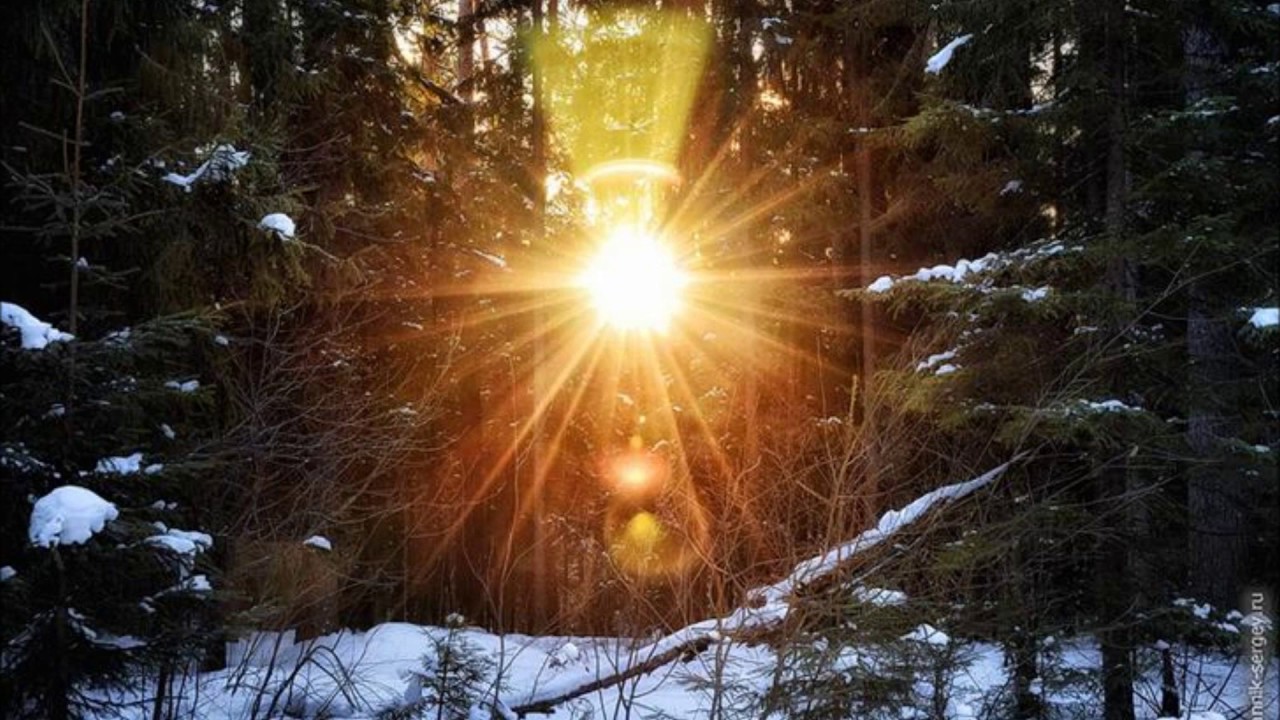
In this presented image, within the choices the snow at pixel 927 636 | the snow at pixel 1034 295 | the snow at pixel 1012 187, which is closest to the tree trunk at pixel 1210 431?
the snow at pixel 1034 295

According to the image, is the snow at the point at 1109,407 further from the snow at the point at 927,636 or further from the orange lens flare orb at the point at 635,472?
the orange lens flare orb at the point at 635,472

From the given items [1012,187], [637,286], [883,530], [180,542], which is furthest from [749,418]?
[180,542]

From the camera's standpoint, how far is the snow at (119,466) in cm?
440

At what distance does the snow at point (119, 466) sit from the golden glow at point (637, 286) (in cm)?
630

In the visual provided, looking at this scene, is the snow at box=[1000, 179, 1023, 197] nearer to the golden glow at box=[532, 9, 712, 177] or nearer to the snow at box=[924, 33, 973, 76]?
the snow at box=[924, 33, 973, 76]

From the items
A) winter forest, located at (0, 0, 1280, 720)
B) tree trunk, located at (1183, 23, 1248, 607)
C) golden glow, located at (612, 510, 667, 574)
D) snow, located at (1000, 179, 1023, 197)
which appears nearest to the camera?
winter forest, located at (0, 0, 1280, 720)

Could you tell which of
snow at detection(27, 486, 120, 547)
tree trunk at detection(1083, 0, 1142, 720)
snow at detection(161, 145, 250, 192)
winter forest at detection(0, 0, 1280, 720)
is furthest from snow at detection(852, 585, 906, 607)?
snow at detection(161, 145, 250, 192)

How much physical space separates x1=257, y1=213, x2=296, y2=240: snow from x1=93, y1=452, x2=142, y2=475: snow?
1.90 meters

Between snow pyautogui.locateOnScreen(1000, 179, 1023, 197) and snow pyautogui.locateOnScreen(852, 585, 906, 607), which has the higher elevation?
snow pyautogui.locateOnScreen(1000, 179, 1023, 197)

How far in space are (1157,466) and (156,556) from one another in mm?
5999

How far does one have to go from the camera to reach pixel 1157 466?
550cm

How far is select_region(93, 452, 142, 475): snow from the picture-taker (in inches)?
173

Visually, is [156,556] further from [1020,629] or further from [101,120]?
[1020,629]

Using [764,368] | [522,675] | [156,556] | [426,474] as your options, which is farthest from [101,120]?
[764,368]
